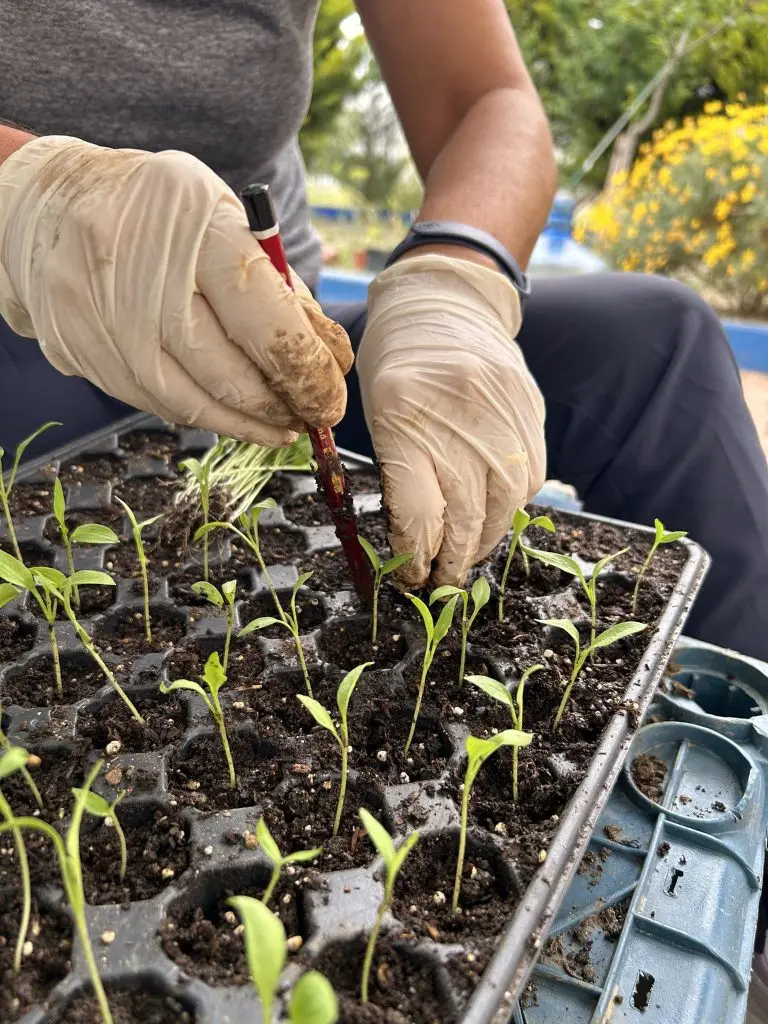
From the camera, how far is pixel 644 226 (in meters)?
4.46

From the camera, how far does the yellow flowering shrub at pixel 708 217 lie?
4.06 meters

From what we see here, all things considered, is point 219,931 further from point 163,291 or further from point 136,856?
point 163,291

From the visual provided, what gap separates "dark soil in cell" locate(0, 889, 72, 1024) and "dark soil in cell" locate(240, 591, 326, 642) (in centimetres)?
39

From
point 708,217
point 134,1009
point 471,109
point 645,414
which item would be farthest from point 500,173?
point 708,217

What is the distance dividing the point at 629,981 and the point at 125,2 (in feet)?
4.79

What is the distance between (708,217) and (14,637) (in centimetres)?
442

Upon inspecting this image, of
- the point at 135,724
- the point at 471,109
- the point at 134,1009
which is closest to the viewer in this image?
the point at 134,1009

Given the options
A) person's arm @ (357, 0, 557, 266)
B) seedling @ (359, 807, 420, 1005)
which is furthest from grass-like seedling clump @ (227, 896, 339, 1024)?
person's arm @ (357, 0, 557, 266)

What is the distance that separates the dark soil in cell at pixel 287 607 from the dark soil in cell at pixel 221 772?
0.60 feet

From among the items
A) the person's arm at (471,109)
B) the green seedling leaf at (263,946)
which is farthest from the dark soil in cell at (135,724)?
the person's arm at (471,109)

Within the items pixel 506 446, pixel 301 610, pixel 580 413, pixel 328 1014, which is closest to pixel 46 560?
pixel 301 610

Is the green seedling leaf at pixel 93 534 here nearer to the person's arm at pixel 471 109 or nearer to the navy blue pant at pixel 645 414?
the navy blue pant at pixel 645 414

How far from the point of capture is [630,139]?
600 cm

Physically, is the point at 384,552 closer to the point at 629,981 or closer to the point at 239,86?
the point at 629,981
